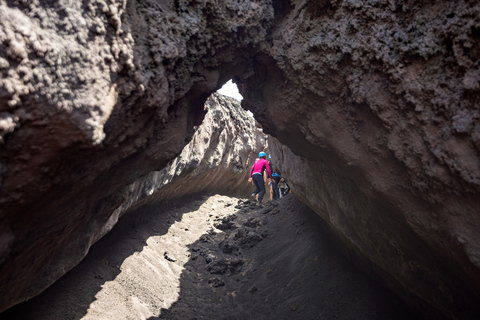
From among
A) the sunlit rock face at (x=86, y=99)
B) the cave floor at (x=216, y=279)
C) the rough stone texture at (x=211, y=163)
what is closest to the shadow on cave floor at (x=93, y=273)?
the cave floor at (x=216, y=279)

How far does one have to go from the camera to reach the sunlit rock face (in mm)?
1429

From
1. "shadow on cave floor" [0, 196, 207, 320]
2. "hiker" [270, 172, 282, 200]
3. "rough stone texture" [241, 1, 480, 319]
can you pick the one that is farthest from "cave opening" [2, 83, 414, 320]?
"hiker" [270, 172, 282, 200]

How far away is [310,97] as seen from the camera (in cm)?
264

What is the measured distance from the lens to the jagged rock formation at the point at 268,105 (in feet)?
4.90

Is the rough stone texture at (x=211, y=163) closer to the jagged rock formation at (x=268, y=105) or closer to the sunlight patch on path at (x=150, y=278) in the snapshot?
the sunlight patch on path at (x=150, y=278)

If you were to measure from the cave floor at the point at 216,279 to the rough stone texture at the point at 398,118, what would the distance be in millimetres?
806

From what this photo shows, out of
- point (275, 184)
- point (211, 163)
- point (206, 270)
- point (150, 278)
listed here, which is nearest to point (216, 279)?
point (206, 270)

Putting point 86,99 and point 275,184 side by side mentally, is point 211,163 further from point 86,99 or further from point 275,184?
point 86,99

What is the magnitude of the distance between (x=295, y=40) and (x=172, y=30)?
102 cm

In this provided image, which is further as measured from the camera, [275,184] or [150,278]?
[275,184]

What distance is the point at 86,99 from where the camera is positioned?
152 cm

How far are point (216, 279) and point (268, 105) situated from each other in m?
2.81

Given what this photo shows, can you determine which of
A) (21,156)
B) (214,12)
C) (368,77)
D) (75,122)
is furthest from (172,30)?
(368,77)

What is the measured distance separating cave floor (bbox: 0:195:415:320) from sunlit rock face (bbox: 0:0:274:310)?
819 millimetres
